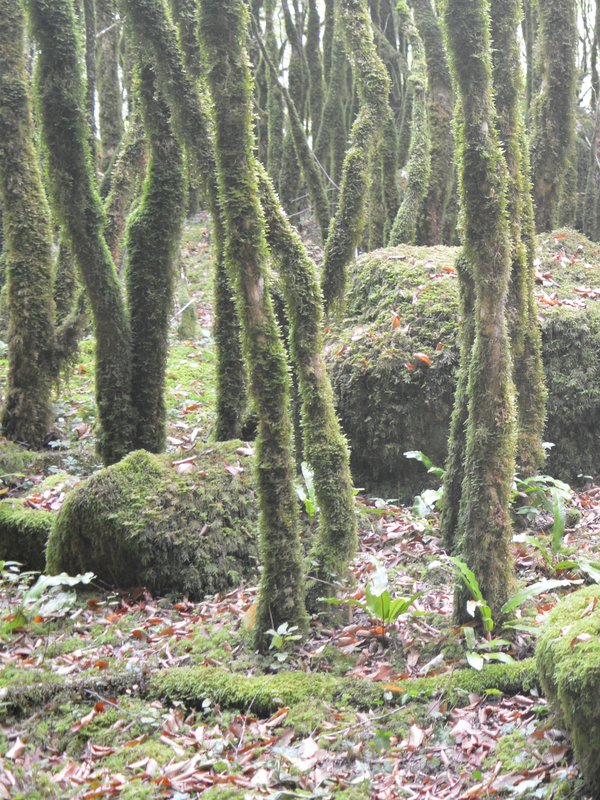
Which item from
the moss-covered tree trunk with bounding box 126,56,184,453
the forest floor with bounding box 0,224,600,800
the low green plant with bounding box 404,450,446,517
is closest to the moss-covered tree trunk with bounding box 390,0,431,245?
→ the moss-covered tree trunk with bounding box 126,56,184,453

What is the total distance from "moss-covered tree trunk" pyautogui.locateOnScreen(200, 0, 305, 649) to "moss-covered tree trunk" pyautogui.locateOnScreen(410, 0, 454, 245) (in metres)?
4.97

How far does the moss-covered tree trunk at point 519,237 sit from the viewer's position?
185 inches

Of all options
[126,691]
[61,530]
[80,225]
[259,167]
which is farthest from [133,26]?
[126,691]

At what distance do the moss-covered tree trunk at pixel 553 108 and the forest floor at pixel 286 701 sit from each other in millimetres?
4467

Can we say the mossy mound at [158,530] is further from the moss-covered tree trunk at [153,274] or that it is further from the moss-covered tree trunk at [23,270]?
the moss-covered tree trunk at [23,270]

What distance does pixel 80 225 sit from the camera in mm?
6441

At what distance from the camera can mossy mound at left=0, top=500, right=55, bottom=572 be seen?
588cm

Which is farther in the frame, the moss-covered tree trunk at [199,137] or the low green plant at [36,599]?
the moss-covered tree trunk at [199,137]

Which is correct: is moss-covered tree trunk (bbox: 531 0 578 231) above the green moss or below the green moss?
above

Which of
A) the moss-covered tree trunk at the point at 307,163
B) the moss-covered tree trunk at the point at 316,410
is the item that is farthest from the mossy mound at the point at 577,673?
the moss-covered tree trunk at the point at 307,163

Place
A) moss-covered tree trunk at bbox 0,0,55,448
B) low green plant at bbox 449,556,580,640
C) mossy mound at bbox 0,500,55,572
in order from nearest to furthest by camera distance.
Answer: low green plant at bbox 449,556,580,640
mossy mound at bbox 0,500,55,572
moss-covered tree trunk at bbox 0,0,55,448

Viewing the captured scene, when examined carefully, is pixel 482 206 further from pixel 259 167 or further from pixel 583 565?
pixel 583 565

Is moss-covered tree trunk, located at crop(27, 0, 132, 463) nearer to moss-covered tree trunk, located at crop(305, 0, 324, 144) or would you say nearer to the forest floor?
the forest floor

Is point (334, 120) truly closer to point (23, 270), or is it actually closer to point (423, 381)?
point (23, 270)
